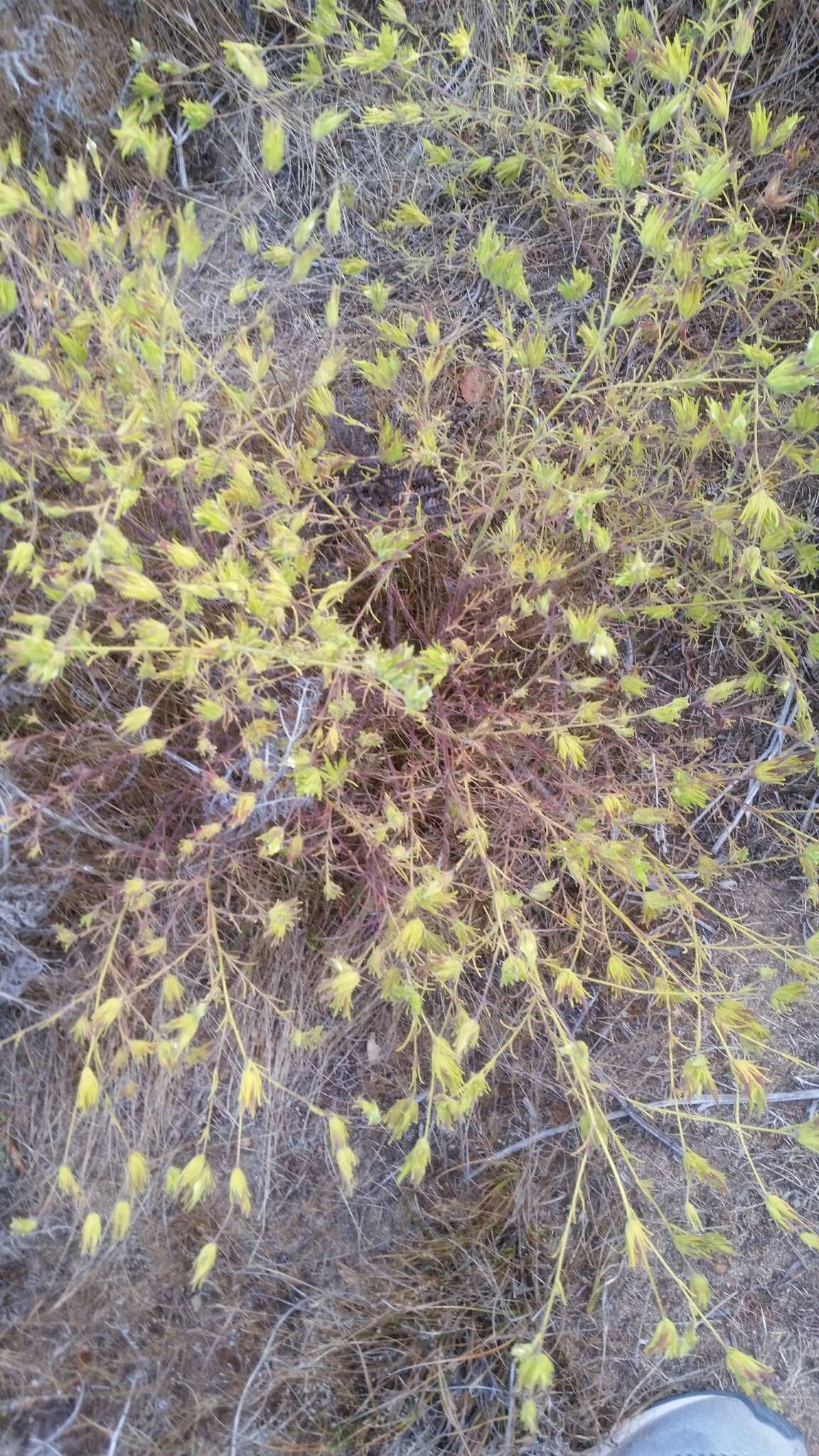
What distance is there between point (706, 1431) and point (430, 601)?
79.2 inches

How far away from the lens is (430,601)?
2035 millimetres

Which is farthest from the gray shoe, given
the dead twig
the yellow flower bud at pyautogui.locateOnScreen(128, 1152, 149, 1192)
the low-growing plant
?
the yellow flower bud at pyautogui.locateOnScreen(128, 1152, 149, 1192)

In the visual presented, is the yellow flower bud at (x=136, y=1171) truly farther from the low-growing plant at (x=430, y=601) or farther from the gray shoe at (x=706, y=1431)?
the gray shoe at (x=706, y=1431)

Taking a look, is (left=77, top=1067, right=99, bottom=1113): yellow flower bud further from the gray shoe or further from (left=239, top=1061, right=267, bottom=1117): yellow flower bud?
the gray shoe

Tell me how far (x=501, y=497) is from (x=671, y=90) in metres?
1.10

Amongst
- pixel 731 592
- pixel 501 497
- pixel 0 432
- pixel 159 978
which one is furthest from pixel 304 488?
pixel 159 978

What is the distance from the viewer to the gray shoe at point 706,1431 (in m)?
2.05

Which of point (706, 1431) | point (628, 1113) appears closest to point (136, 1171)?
point (628, 1113)

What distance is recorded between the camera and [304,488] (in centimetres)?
196

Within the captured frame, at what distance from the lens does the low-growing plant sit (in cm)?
154

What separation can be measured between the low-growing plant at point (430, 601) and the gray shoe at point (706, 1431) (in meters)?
0.22

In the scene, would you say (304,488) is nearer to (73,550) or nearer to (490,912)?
(73,550)

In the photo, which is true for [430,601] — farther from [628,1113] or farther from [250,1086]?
[628,1113]

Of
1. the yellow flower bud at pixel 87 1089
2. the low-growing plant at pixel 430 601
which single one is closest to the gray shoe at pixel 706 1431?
the low-growing plant at pixel 430 601
